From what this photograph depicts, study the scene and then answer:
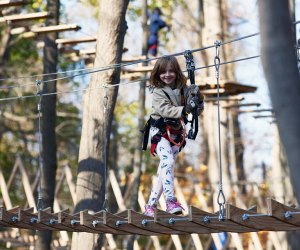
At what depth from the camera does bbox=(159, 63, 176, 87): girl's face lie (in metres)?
6.90

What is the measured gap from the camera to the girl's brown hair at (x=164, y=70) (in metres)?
6.89

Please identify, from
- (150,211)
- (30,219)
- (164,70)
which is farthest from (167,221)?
(30,219)

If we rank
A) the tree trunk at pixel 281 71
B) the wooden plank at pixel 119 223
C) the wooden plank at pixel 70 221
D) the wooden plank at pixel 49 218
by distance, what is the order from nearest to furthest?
the tree trunk at pixel 281 71 < the wooden plank at pixel 119 223 < the wooden plank at pixel 70 221 < the wooden plank at pixel 49 218

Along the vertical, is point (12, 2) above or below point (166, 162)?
above

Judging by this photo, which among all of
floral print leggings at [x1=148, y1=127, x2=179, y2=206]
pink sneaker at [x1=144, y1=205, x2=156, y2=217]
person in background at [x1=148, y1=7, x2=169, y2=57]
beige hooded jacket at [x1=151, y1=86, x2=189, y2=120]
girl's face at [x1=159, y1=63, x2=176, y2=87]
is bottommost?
pink sneaker at [x1=144, y1=205, x2=156, y2=217]

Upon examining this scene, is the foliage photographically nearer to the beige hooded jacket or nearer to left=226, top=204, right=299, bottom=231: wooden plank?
the beige hooded jacket

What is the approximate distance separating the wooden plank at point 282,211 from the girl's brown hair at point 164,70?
51.1 inches

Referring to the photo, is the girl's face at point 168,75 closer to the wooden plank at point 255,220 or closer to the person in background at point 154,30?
the wooden plank at point 255,220

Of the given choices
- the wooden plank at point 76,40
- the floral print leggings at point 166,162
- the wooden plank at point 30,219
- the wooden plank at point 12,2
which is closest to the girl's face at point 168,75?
the floral print leggings at point 166,162

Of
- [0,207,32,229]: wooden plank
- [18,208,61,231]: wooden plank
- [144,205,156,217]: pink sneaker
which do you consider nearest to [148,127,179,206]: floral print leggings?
[144,205,156,217]: pink sneaker

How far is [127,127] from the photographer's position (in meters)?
23.5

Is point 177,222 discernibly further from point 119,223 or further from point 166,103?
point 166,103

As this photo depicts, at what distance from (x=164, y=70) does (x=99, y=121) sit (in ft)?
7.72

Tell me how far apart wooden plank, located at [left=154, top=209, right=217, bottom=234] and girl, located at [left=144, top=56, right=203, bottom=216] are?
17cm
